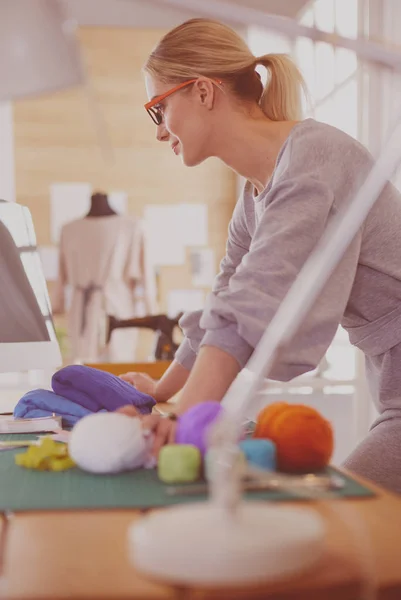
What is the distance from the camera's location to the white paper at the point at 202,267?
5.29 m

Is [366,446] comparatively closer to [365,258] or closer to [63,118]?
[365,258]

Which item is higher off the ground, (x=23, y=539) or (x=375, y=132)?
(x=23, y=539)

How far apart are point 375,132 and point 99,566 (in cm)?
267

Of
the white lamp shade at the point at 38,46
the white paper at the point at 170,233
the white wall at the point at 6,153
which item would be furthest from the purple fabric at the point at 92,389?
the white paper at the point at 170,233

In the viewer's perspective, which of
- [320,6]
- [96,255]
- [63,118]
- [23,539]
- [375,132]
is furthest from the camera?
[63,118]

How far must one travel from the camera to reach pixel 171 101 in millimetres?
1283

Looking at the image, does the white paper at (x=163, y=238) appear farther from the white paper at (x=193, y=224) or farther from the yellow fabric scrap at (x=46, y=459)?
the yellow fabric scrap at (x=46, y=459)

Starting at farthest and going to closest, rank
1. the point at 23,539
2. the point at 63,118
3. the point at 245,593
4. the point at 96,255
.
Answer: the point at 63,118
the point at 96,255
the point at 23,539
the point at 245,593

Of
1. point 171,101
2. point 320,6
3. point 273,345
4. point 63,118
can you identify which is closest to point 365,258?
point 171,101

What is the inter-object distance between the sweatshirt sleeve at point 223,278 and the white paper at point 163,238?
3.64 metres

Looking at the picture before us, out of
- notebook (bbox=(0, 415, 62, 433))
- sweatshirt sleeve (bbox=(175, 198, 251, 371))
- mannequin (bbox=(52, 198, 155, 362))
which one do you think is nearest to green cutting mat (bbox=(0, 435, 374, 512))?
notebook (bbox=(0, 415, 62, 433))

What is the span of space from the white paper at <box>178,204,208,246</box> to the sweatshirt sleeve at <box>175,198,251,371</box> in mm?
3658

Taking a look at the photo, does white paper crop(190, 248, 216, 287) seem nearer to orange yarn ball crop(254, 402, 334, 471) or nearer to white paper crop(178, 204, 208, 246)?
white paper crop(178, 204, 208, 246)

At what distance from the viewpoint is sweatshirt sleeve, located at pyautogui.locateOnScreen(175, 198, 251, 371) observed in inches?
→ 59.1
